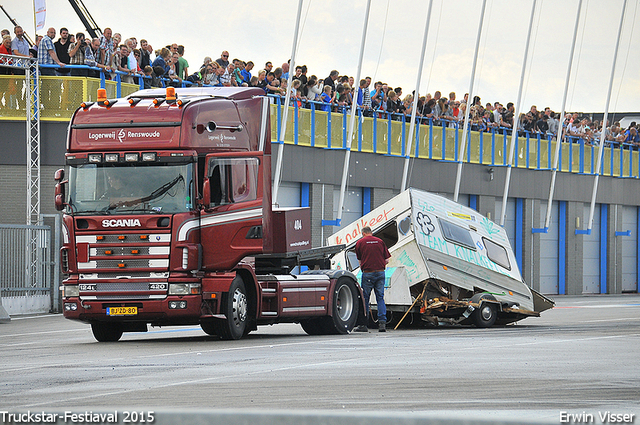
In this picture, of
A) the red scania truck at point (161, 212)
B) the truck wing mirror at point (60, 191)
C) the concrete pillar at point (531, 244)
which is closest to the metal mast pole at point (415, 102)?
the concrete pillar at point (531, 244)

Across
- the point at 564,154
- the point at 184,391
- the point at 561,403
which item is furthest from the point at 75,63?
the point at 564,154

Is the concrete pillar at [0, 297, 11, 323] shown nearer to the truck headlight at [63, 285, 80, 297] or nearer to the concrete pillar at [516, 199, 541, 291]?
the truck headlight at [63, 285, 80, 297]

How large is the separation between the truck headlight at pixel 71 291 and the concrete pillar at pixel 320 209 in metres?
20.2

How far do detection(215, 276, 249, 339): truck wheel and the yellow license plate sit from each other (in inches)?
50.8

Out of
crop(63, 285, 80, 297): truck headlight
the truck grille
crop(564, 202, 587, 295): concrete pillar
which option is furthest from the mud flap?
crop(564, 202, 587, 295): concrete pillar

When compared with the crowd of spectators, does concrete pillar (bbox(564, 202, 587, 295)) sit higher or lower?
lower

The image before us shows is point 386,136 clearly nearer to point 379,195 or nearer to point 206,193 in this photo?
point 379,195

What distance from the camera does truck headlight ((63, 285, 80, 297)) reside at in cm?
1507

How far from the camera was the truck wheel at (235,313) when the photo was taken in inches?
600

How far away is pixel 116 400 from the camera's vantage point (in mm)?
7734

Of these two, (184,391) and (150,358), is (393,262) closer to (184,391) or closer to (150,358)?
(150,358)

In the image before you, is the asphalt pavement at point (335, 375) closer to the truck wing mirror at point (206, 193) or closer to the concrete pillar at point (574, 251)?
the truck wing mirror at point (206, 193)

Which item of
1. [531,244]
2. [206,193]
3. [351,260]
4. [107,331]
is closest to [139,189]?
[206,193]

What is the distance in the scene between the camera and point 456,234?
20844mm
